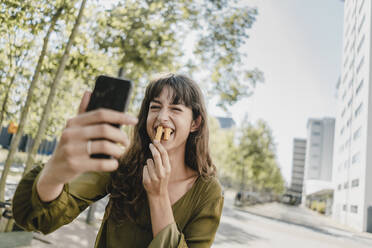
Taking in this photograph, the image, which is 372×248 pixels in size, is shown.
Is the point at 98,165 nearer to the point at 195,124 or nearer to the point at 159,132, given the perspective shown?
the point at 159,132

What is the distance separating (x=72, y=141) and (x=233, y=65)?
314 inches

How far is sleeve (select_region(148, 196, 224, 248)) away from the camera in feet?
4.12

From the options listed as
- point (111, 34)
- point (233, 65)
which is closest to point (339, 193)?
point (233, 65)

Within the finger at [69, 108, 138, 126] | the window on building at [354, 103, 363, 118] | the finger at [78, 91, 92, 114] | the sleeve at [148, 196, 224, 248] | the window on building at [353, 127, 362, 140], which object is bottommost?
the sleeve at [148, 196, 224, 248]

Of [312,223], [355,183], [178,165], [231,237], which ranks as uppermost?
[355,183]

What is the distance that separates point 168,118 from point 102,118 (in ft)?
2.95

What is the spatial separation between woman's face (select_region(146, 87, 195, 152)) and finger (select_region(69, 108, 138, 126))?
2.78 feet

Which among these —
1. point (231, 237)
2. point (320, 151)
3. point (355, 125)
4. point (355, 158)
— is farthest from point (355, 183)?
point (320, 151)

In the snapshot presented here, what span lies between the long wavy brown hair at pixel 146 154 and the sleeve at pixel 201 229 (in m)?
0.27

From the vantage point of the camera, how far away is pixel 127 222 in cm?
153

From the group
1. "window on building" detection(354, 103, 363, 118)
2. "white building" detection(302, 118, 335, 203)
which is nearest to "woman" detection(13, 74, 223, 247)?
"window on building" detection(354, 103, 363, 118)

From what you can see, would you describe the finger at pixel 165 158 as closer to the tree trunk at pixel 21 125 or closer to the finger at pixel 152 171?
the finger at pixel 152 171

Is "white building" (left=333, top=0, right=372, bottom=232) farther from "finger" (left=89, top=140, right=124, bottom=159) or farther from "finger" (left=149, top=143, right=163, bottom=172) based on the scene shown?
"finger" (left=89, top=140, right=124, bottom=159)

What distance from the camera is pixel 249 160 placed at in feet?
103
